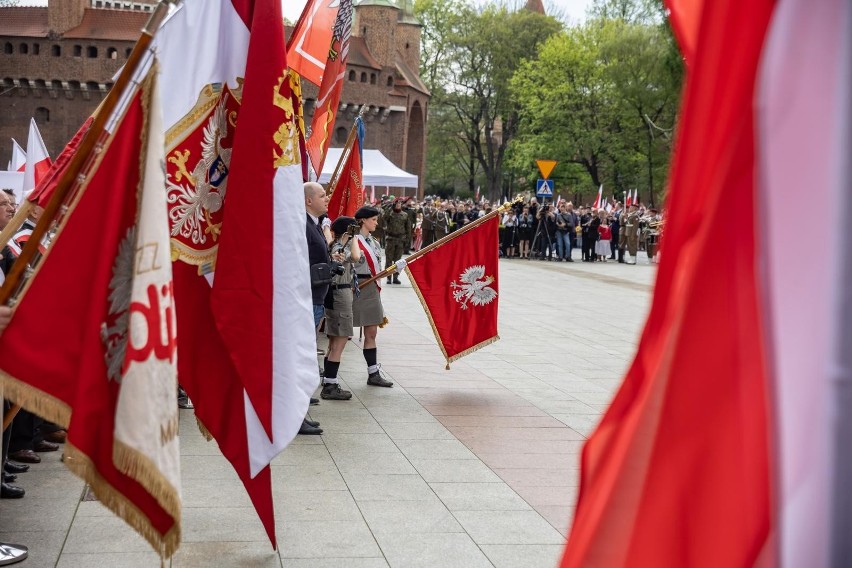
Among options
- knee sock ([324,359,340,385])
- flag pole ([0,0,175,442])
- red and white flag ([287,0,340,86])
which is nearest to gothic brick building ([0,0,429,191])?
red and white flag ([287,0,340,86])

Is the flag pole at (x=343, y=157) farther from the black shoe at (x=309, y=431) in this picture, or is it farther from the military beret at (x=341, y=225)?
the black shoe at (x=309, y=431)

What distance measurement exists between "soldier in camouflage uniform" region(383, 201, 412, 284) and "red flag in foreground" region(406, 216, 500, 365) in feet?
42.5

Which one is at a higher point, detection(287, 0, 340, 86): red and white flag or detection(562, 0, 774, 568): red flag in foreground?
detection(287, 0, 340, 86): red and white flag

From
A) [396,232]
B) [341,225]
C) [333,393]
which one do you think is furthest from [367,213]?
[396,232]

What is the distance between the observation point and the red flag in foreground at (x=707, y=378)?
1858 mm

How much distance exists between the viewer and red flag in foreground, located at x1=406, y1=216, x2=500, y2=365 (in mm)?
10188

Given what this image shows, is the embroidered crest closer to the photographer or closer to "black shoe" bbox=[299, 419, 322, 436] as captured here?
"black shoe" bbox=[299, 419, 322, 436]

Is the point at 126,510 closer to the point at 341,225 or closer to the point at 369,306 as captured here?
the point at 341,225

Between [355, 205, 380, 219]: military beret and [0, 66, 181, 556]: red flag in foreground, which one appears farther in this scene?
[355, 205, 380, 219]: military beret

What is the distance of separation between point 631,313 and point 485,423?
34.3 feet

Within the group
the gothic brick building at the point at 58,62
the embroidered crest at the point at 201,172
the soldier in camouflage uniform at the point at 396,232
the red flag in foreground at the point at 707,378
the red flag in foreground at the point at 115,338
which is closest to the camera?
the red flag in foreground at the point at 707,378

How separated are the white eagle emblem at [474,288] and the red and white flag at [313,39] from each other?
243 centimetres

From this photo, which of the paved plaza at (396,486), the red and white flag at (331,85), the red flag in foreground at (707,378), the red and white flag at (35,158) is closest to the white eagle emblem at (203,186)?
the paved plaza at (396,486)

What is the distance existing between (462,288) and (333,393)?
5.88 feet
